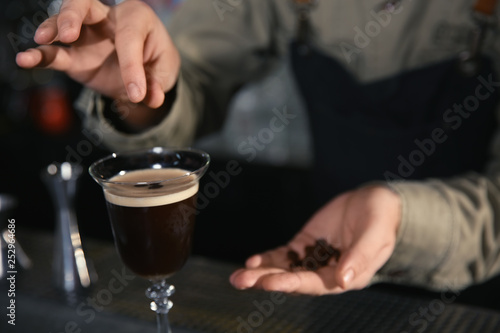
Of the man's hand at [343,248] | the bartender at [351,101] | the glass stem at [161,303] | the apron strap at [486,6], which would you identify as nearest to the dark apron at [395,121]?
the bartender at [351,101]

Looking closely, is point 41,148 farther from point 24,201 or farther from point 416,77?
point 416,77

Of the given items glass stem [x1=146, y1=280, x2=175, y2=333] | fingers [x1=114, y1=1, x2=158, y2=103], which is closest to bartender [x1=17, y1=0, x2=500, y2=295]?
fingers [x1=114, y1=1, x2=158, y2=103]

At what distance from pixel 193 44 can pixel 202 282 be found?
867 millimetres

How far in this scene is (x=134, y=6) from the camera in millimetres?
1016

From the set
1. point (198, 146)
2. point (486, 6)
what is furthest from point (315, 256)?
point (198, 146)

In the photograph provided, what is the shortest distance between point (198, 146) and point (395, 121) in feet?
5.04

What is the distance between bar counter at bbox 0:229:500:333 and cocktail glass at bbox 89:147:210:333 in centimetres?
19

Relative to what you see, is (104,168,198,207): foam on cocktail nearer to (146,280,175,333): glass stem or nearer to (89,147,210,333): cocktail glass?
(89,147,210,333): cocktail glass

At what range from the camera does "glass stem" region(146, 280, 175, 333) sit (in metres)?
0.93

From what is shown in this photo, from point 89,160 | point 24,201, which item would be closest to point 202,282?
point 89,160

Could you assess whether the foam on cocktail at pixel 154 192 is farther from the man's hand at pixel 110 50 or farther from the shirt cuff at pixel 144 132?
the shirt cuff at pixel 144 132

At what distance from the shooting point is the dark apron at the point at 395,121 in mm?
1531

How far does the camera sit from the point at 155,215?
35.8 inches

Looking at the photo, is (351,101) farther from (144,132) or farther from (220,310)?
(220,310)
